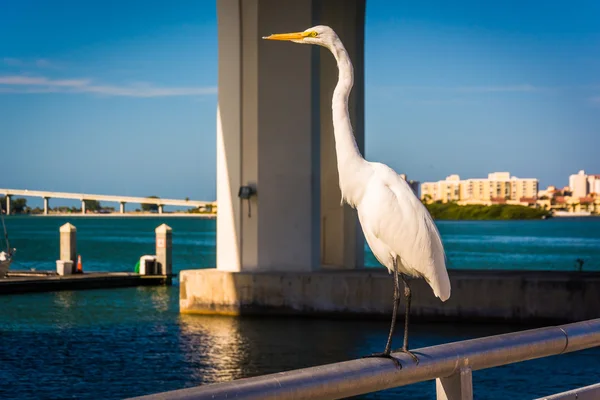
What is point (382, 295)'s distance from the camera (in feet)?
84.6

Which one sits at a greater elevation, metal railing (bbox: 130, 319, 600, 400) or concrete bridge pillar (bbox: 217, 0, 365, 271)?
concrete bridge pillar (bbox: 217, 0, 365, 271)

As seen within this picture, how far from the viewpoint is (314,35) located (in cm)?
700

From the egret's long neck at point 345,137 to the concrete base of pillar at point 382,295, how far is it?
1807 centimetres

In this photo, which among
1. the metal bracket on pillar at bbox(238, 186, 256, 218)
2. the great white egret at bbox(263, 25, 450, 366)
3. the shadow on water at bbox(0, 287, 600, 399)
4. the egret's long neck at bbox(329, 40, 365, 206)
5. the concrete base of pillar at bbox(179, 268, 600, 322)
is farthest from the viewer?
the metal bracket on pillar at bbox(238, 186, 256, 218)

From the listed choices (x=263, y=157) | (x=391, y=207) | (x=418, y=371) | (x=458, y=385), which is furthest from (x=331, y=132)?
(x=418, y=371)

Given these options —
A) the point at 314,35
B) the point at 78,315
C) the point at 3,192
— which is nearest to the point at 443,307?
the point at 78,315

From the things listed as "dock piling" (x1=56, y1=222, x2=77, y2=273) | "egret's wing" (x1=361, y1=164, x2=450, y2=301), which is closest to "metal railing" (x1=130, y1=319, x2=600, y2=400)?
"egret's wing" (x1=361, y1=164, x2=450, y2=301)

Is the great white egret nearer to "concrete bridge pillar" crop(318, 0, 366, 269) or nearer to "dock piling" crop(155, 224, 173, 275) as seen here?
"concrete bridge pillar" crop(318, 0, 366, 269)

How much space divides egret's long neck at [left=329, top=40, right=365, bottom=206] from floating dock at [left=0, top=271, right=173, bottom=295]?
3283cm

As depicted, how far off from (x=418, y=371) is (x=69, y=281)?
36.7m

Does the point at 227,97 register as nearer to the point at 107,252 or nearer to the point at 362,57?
the point at 362,57

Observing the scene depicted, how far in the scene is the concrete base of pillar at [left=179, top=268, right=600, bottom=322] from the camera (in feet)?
80.4

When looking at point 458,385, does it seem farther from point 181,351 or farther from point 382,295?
point 382,295

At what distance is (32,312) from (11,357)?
10.4 meters
